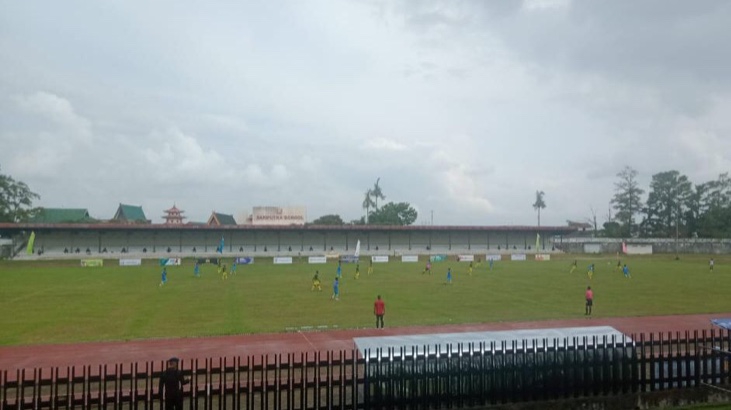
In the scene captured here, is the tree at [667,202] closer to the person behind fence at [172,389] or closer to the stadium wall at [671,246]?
the stadium wall at [671,246]

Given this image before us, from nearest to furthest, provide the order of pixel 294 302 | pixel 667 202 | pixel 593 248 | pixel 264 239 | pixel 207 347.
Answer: pixel 207 347
pixel 294 302
pixel 264 239
pixel 593 248
pixel 667 202

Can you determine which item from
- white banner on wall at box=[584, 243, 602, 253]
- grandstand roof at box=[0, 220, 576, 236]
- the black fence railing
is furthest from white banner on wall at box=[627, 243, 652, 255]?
the black fence railing

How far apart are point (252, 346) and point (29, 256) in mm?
66012

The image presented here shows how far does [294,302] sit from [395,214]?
8843 cm

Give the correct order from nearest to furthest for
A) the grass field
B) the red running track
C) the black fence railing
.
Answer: the black fence railing < the red running track < the grass field

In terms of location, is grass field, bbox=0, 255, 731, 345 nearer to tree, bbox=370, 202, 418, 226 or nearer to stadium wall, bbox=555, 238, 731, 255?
stadium wall, bbox=555, 238, 731, 255

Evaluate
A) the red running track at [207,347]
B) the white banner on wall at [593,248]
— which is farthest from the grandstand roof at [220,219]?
the red running track at [207,347]

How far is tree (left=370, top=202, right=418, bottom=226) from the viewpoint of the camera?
4466 inches

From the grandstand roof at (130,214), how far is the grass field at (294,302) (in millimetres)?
76350

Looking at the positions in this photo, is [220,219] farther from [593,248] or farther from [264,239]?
[593,248]

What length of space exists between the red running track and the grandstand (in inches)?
2354

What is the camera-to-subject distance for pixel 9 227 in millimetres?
67500

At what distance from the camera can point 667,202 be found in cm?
10256

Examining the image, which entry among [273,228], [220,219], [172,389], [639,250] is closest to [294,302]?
[172,389]
